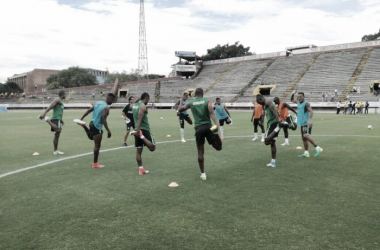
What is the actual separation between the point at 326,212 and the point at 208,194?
2.12 meters

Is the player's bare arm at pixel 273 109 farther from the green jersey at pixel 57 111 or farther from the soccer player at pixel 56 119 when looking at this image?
the green jersey at pixel 57 111

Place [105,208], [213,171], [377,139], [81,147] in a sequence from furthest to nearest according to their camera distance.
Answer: [377,139] < [81,147] < [213,171] < [105,208]

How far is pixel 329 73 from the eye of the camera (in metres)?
49.1

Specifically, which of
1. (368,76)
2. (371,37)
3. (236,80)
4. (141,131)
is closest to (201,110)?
(141,131)

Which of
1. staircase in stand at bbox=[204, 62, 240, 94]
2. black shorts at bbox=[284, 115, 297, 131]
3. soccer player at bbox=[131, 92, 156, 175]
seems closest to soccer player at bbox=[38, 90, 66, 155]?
soccer player at bbox=[131, 92, 156, 175]

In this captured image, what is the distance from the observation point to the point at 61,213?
4941mm

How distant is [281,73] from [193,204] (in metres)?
53.5

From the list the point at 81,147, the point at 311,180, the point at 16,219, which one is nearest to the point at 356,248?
the point at 311,180

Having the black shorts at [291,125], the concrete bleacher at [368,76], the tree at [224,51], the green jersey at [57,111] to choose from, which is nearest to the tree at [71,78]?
the tree at [224,51]

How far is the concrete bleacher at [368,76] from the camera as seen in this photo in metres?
39.9

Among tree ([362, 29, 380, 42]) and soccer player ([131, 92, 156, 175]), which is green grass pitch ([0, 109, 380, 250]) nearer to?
soccer player ([131, 92, 156, 175])

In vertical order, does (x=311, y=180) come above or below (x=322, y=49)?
below

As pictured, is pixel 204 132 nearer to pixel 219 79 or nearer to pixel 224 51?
pixel 219 79

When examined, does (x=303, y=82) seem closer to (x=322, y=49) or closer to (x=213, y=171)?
(x=322, y=49)
